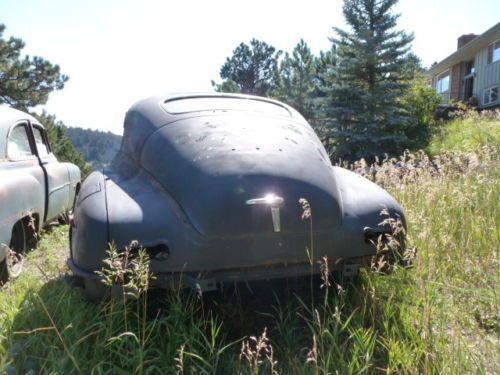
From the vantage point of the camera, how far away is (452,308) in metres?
2.67

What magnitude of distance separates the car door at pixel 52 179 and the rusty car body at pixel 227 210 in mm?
2452

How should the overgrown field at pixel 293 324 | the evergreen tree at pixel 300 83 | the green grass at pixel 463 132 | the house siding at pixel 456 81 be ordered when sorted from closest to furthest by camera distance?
the overgrown field at pixel 293 324, the green grass at pixel 463 132, the evergreen tree at pixel 300 83, the house siding at pixel 456 81

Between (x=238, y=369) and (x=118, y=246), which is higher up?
(x=118, y=246)

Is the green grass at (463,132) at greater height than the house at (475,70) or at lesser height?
lesser

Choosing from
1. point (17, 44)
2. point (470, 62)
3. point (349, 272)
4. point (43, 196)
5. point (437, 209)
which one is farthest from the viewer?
point (470, 62)

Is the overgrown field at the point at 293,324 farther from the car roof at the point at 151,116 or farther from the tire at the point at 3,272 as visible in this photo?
the car roof at the point at 151,116

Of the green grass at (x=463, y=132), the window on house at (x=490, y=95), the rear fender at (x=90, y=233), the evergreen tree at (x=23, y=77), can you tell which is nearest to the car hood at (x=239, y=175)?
the rear fender at (x=90, y=233)

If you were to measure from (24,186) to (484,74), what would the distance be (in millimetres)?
26080

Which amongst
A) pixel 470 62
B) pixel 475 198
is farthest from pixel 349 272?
pixel 470 62

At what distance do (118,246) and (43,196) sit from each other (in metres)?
2.84

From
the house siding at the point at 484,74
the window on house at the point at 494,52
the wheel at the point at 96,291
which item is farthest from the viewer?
the window on house at the point at 494,52

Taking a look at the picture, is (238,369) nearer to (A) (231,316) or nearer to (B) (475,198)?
(A) (231,316)

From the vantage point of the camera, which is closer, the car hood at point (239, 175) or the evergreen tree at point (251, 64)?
the car hood at point (239, 175)

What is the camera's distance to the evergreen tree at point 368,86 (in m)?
14.5
